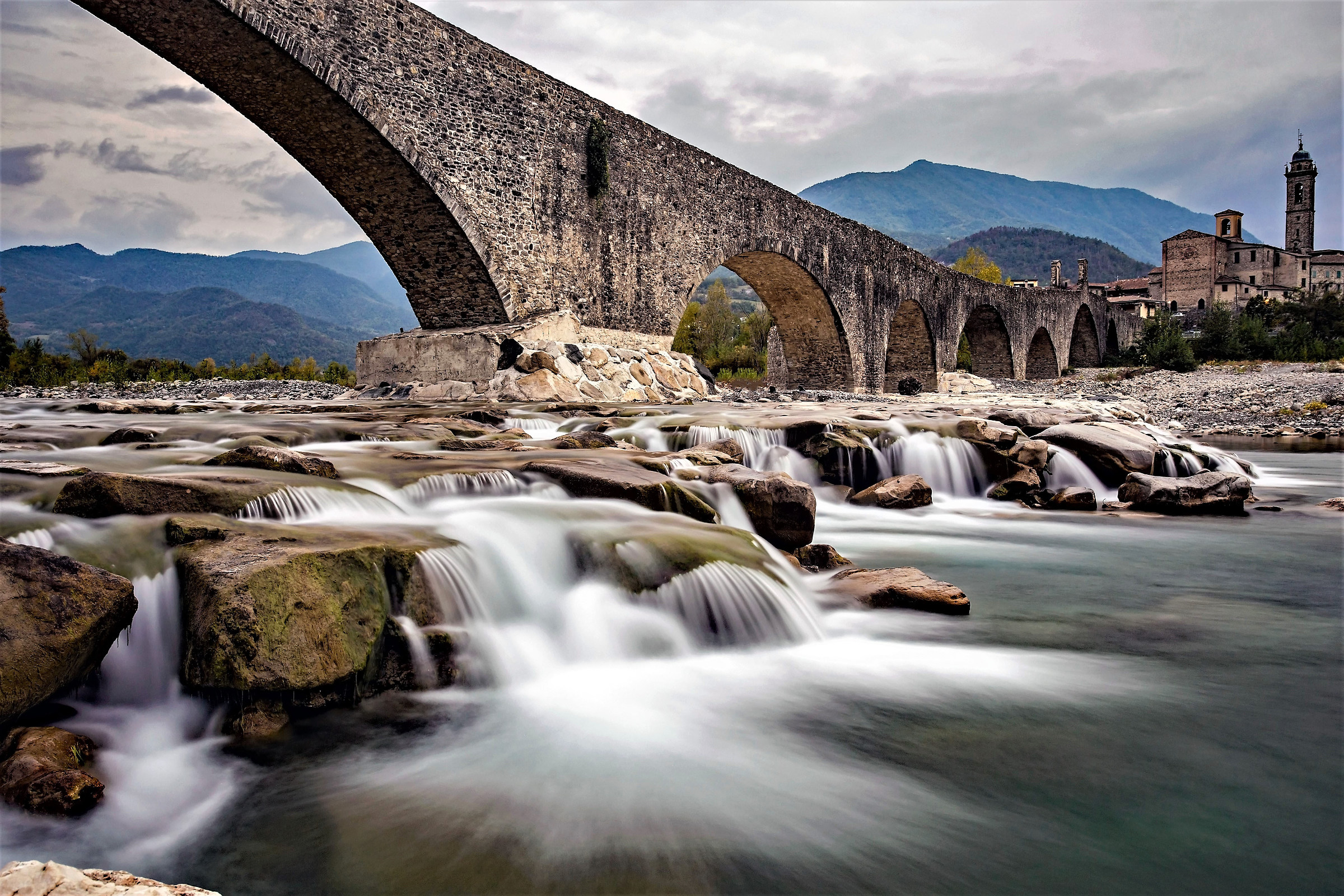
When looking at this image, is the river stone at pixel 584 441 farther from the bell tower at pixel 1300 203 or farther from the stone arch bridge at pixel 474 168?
the bell tower at pixel 1300 203

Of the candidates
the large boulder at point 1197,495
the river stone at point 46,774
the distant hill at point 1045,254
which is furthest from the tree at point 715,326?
the distant hill at point 1045,254

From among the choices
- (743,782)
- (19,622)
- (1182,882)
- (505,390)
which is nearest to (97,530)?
(19,622)

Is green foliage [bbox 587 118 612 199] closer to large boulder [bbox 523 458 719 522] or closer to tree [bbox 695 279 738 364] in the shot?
large boulder [bbox 523 458 719 522]

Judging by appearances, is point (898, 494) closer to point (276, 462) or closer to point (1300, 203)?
point (276, 462)

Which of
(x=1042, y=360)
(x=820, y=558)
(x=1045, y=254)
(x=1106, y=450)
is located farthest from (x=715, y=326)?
(x=1045, y=254)

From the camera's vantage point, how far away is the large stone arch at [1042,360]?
39281 mm

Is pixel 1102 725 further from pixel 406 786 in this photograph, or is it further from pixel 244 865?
pixel 244 865

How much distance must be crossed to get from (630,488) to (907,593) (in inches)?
59.6

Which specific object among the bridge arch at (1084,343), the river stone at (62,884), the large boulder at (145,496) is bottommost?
the river stone at (62,884)

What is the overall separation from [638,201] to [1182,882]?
13.8 m

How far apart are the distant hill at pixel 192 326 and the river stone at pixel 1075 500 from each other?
132 metres

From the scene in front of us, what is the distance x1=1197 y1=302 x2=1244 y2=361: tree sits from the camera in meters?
34.9

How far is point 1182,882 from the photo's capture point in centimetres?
169

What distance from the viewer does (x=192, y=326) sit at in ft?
480
